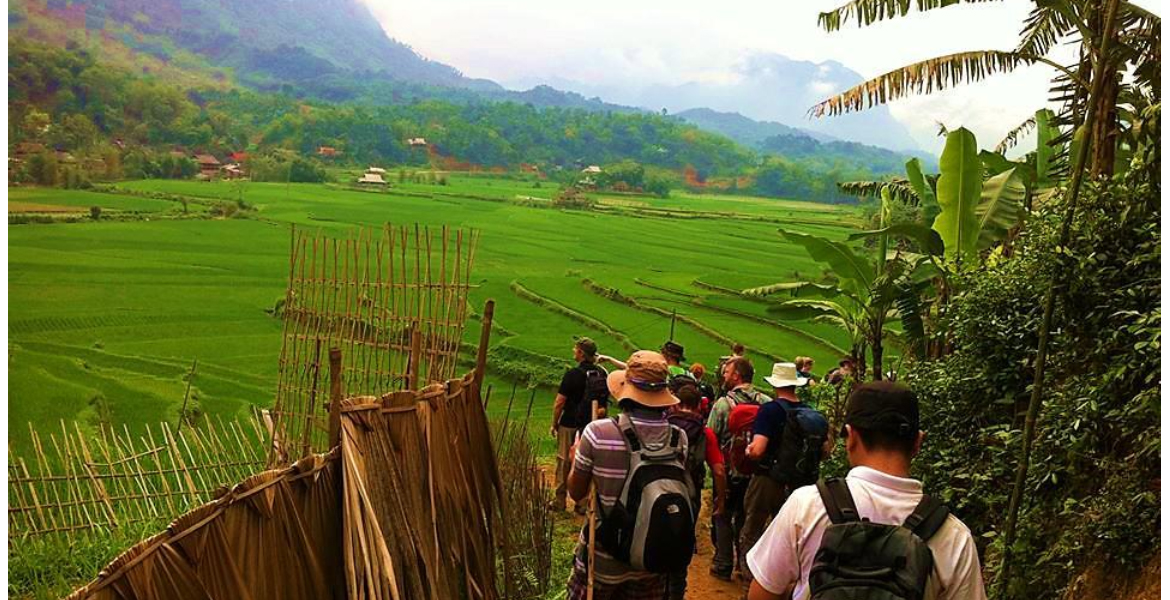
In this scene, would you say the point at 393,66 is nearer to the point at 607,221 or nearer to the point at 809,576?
the point at 607,221

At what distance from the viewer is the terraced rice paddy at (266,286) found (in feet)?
40.7

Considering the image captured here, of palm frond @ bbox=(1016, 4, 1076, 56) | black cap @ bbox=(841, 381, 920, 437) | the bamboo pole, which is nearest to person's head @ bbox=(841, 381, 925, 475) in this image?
black cap @ bbox=(841, 381, 920, 437)

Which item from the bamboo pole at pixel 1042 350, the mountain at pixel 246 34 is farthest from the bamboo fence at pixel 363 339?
the mountain at pixel 246 34

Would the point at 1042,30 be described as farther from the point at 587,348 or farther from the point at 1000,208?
the point at 587,348

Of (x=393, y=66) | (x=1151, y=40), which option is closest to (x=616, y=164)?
(x=1151, y=40)

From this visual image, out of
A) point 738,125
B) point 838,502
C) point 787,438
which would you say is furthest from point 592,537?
point 738,125

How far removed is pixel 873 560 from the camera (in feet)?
5.32

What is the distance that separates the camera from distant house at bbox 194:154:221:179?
61.1 ft

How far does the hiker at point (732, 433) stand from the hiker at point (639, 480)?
1.55 meters

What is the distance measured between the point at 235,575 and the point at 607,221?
1532 centimetres

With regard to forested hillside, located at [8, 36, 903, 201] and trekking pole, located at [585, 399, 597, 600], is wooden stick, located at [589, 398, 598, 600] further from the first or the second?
forested hillside, located at [8, 36, 903, 201]

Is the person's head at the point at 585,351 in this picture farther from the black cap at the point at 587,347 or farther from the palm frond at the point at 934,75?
the palm frond at the point at 934,75

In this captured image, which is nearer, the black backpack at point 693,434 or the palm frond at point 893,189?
the black backpack at point 693,434

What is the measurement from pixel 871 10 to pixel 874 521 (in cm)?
483
